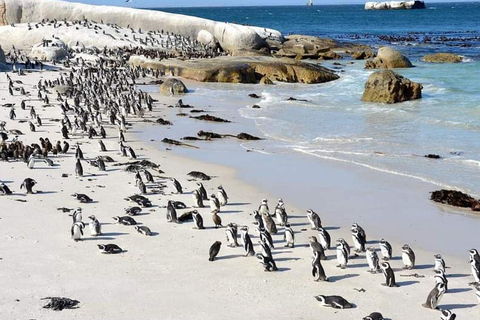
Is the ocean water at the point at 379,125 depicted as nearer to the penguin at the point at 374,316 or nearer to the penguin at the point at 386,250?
the penguin at the point at 386,250

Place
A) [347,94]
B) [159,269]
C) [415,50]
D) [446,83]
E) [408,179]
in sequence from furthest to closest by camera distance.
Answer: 1. [415,50]
2. [446,83]
3. [347,94]
4. [408,179]
5. [159,269]

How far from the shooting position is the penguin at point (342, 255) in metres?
10.9

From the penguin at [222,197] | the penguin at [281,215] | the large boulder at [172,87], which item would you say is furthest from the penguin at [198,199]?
the large boulder at [172,87]

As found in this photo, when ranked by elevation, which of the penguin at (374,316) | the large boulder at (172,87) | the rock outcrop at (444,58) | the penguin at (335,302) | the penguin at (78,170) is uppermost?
the penguin at (374,316)

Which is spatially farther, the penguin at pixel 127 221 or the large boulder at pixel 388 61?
the large boulder at pixel 388 61

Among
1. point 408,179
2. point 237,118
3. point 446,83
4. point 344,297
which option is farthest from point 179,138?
point 446,83

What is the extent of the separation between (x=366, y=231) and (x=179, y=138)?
10079mm

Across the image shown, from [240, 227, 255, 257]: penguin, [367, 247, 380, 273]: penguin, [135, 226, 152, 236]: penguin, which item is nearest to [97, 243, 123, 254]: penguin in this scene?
[135, 226, 152, 236]: penguin

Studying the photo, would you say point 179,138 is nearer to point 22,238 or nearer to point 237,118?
point 237,118

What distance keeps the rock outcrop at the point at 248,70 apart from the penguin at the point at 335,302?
29.8 metres

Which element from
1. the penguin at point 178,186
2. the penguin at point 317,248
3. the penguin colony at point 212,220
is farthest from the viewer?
the penguin at point 178,186

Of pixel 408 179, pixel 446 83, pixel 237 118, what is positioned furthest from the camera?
pixel 446 83

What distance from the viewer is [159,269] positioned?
34.7 feet

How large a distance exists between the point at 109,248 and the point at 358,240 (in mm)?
4079
